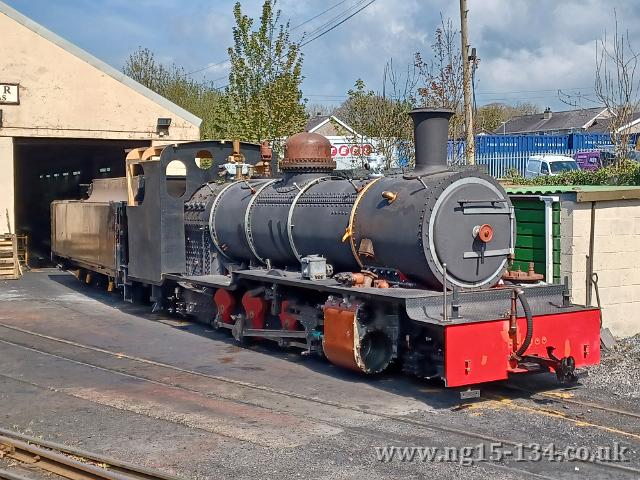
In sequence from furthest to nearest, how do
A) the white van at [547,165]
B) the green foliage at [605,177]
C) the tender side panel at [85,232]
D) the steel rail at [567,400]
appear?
the white van at [547,165] < the tender side panel at [85,232] < the green foliage at [605,177] < the steel rail at [567,400]

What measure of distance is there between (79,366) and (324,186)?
12.4ft

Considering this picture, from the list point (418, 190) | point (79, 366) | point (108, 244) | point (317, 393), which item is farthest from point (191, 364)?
point (108, 244)

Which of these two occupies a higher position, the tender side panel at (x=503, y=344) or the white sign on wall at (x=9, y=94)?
the white sign on wall at (x=9, y=94)

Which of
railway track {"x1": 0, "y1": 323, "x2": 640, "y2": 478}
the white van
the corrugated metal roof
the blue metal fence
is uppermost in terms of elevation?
the blue metal fence

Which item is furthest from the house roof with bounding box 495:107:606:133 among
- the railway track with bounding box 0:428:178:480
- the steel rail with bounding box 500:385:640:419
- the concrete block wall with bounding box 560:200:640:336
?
the railway track with bounding box 0:428:178:480

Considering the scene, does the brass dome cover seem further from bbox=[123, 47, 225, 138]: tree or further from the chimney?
bbox=[123, 47, 225, 138]: tree

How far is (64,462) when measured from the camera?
612 cm

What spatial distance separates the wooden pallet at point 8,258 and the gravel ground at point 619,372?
15.0 meters

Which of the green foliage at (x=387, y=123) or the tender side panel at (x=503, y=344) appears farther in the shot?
the green foliage at (x=387, y=123)

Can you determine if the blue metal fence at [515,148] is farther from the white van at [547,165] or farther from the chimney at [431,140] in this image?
the chimney at [431,140]

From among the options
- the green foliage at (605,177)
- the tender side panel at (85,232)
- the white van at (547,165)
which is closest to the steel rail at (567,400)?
the green foliage at (605,177)

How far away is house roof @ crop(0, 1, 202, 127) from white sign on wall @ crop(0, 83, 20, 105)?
1.52 meters

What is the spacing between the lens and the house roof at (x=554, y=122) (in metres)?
59.3

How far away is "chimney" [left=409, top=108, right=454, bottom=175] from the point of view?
8.71 meters
